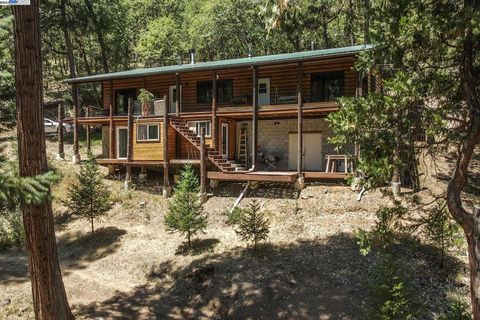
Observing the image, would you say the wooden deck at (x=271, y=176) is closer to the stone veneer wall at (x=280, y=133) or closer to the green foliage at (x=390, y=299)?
the stone veneer wall at (x=280, y=133)

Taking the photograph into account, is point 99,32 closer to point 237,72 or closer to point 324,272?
point 237,72

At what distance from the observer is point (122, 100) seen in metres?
30.2

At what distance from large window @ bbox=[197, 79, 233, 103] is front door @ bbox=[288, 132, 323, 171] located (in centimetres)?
537

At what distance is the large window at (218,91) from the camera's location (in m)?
26.7

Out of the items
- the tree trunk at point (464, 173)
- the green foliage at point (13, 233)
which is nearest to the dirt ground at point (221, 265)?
the green foliage at point (13, 233)

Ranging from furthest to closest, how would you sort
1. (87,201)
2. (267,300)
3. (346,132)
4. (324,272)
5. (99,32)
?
(99,32), (87,201), (324,272), (267,300), (346,132)

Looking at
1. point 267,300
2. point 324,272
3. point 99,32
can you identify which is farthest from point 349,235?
point 99,32

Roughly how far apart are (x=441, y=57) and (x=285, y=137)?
667 inches

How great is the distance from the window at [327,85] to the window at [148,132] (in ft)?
32.4

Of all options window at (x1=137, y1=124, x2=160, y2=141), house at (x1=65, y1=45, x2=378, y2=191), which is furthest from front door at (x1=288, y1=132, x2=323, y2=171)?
window at (x1=137, y1=124, x2=160, y2=141)

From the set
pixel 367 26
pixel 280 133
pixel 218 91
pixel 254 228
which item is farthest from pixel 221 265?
pixel 218 91

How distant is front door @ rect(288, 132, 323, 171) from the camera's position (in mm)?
24141

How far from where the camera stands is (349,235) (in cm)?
1599

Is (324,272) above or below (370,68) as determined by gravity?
below
